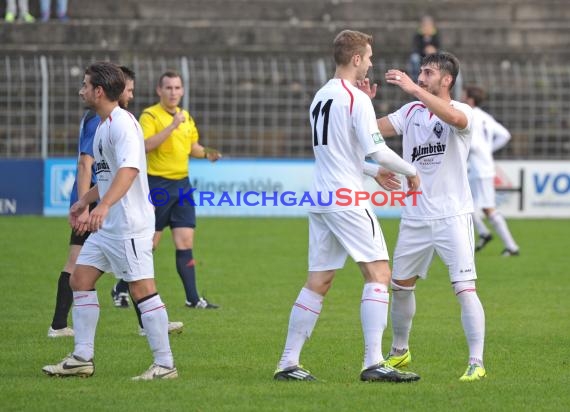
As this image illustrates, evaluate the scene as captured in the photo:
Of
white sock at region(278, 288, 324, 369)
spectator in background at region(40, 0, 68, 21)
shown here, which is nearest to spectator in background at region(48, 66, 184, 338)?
white sock at region(278, 288, 324, 369)

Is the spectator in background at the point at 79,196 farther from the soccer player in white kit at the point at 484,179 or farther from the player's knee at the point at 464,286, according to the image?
the soccer player in white kit at the point at 484,179

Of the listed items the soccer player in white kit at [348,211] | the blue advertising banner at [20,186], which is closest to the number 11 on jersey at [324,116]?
the soccer player in white kit at [348,211]

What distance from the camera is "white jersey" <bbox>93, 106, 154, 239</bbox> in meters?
8.12

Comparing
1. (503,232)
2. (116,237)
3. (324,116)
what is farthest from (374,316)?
(503,232)

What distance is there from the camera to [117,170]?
8094mm

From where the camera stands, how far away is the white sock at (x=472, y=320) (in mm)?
8391

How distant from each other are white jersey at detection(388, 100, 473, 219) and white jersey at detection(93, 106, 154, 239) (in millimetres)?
1830

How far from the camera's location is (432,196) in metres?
8.56

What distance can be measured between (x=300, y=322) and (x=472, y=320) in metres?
1.17

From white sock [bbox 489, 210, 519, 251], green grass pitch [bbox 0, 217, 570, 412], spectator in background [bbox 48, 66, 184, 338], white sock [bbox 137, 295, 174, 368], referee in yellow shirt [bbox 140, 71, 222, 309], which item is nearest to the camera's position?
green grass pitch [bbox 0, 217, 570, 412]

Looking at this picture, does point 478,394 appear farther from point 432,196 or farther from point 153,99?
point 153,99

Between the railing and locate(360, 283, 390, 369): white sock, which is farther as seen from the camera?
the railing

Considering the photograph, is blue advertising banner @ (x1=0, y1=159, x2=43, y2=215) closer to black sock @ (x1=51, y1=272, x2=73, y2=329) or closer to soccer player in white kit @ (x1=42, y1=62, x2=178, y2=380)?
black sock @ (x1=51, y1=272, x2=73, y2=329)

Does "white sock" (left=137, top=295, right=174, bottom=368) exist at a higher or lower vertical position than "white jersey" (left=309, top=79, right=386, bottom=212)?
lower
